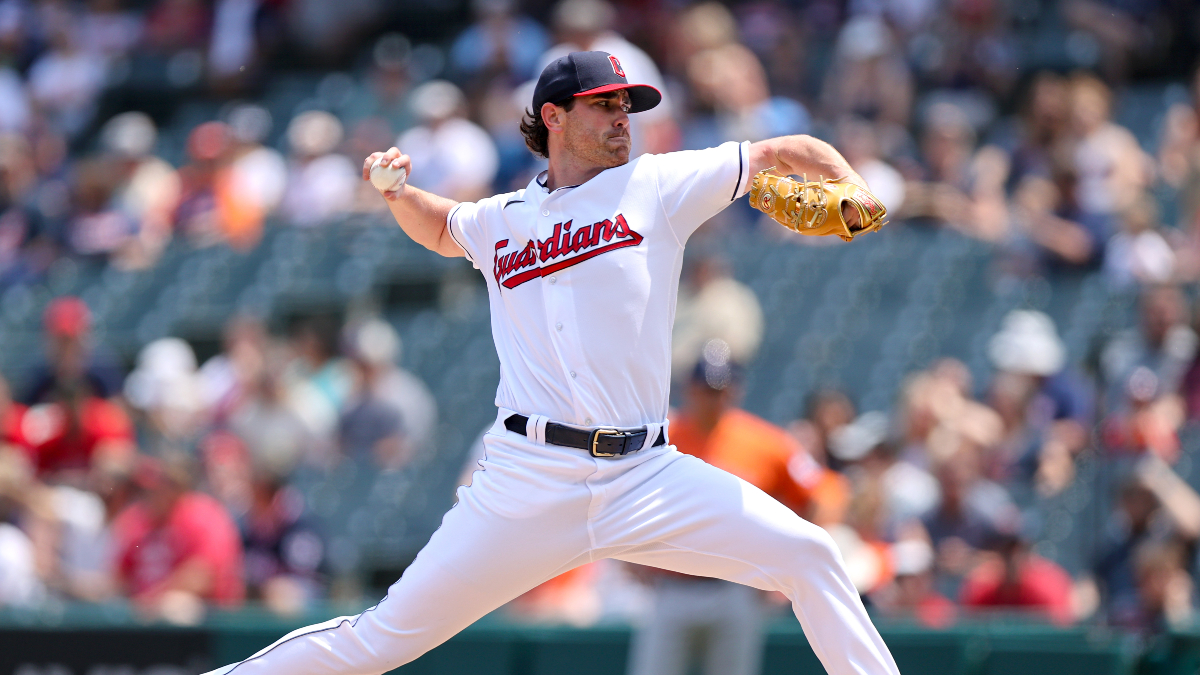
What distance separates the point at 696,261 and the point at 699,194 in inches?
189

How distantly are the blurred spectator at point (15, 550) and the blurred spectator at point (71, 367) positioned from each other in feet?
2.34

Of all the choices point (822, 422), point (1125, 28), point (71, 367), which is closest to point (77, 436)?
point (71, 367)

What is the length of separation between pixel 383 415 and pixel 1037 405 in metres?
3.72

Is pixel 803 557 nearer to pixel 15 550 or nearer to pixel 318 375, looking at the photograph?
pixel 15 550

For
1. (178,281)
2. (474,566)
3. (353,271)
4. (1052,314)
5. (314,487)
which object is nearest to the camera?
(474,566)

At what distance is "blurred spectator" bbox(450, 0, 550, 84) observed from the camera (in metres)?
11.8

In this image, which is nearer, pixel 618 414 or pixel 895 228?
pixel 618 414

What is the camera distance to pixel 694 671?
6.34 m

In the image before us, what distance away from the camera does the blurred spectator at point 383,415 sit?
368 inches

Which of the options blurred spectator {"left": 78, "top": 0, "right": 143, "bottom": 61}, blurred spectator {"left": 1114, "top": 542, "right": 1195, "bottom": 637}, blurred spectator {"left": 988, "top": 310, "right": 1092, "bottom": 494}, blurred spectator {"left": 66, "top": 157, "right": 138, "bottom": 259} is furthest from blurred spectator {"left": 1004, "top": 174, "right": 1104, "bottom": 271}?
blurred spectator {"left": 78, "top": 0, "right": 143, "bottom": 61}

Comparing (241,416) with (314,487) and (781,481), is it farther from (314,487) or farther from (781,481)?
(781,481)

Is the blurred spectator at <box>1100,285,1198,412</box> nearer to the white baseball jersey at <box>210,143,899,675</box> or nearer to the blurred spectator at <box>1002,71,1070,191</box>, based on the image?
the blurred spectator at <box>1002,71,1070,191</box>

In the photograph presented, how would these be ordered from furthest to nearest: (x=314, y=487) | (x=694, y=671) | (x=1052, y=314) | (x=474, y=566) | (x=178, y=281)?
(x=178, y=281) → (x=314, y=487) → (x=1052, y=314) → (x=694, y=671) → (x=474, y=566)

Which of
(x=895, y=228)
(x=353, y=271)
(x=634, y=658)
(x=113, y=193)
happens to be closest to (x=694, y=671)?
(x=634, y=658)
